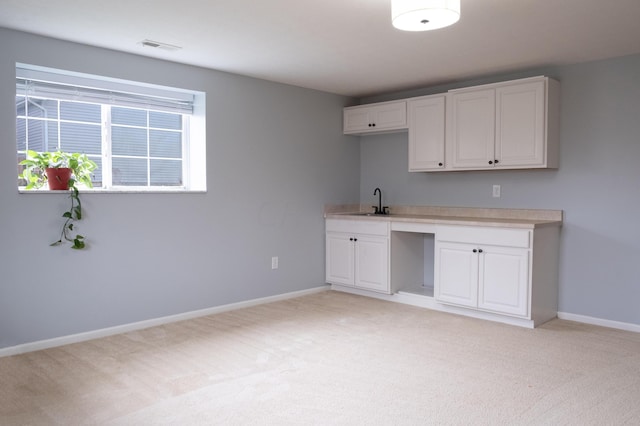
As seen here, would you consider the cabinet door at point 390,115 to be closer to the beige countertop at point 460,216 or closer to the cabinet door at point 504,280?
the beige countertop at point 460,216

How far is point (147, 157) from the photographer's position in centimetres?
426

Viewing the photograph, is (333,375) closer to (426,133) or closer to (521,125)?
(521,125)

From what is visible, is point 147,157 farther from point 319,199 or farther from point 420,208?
point 420,208

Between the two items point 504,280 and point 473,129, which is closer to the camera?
point 504,280

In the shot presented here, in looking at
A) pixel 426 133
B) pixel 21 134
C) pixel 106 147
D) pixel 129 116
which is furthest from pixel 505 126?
pixel 21 134

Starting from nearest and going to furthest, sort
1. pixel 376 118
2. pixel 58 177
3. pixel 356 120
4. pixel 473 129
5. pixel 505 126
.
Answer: pixel 58 177 → pixel 505 126 → pixel 473 129 → pixel 376 118 → pixel 356 120

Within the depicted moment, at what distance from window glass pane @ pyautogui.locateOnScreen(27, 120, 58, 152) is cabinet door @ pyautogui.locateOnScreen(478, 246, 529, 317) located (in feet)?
11.4

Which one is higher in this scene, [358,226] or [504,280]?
[358,226]

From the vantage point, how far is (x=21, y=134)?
3.58 m

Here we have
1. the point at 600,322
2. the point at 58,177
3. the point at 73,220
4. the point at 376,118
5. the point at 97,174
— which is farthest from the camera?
the point at 376,118

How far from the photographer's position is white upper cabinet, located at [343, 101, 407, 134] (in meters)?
5.08

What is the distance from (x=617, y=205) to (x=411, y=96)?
2.22 meters

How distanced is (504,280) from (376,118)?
2176 mm

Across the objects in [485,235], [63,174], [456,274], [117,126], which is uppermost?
[117,126]
